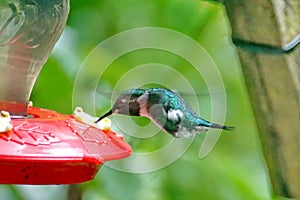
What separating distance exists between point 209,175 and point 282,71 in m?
1.03

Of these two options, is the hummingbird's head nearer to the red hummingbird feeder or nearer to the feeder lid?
the red hummingbird feeder

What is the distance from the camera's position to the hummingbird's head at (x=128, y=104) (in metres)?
1.57

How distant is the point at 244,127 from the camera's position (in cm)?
232

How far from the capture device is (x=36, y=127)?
1122 millimetres

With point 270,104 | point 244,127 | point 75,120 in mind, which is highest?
point 75,120

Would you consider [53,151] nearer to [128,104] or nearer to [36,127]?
[36,127]

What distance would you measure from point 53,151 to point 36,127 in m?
0.08

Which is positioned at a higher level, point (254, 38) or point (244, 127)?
point (254, 38)

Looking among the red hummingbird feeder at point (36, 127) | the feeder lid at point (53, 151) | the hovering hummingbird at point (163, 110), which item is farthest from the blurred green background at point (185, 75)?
the feeder lid at point (53, 151)

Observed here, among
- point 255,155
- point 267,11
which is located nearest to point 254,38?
point 267,11

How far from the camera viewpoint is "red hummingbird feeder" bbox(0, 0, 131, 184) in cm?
106

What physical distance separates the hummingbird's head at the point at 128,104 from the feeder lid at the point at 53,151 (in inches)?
13.8

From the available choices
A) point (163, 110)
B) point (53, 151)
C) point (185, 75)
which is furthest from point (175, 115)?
point (53, 151)

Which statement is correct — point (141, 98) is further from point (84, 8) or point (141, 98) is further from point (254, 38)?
point (84, 8)
